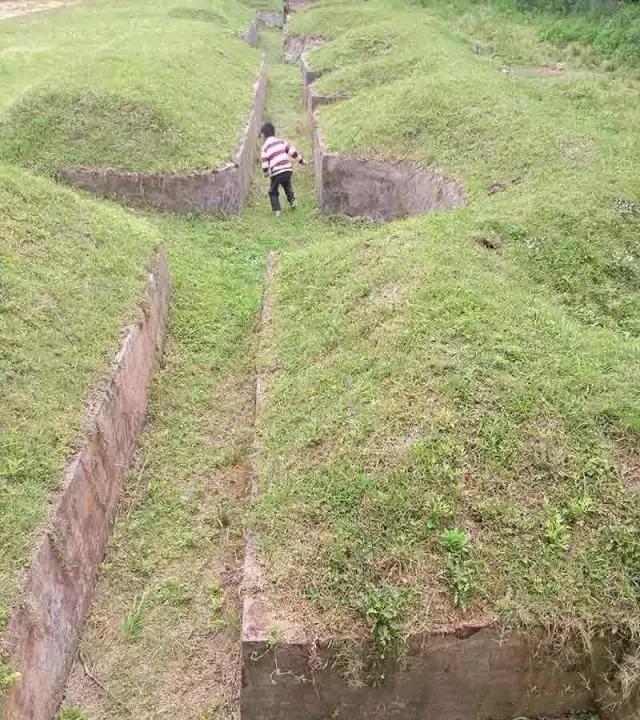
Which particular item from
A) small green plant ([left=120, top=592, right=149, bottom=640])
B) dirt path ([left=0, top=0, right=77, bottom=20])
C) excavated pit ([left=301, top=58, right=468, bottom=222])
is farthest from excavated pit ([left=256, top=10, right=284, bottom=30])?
small green plant ([left=120, top=592, right=149, bottom=640])

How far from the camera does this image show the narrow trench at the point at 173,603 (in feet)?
13.8

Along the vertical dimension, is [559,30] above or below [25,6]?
below

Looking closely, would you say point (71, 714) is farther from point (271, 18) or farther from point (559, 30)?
point (271, 18)

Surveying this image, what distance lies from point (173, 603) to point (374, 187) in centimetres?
748

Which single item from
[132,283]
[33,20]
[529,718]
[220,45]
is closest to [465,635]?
[529,718]

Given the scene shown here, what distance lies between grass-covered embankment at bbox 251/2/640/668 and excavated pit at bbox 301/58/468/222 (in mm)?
1147

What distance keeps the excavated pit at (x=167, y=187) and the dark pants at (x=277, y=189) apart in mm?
543

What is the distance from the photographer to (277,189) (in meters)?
10.6

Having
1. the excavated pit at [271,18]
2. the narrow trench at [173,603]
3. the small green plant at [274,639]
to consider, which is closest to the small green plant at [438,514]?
the small green plant at [274,639]

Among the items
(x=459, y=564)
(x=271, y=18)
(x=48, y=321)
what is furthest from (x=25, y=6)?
(x=459, y=564)

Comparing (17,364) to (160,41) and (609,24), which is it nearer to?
(160,41)

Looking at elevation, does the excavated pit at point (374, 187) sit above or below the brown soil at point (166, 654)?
above

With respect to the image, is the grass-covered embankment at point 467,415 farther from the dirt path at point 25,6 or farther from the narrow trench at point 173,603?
the dirt path at point 25,6

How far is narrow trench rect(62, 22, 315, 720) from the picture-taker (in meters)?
4.21
